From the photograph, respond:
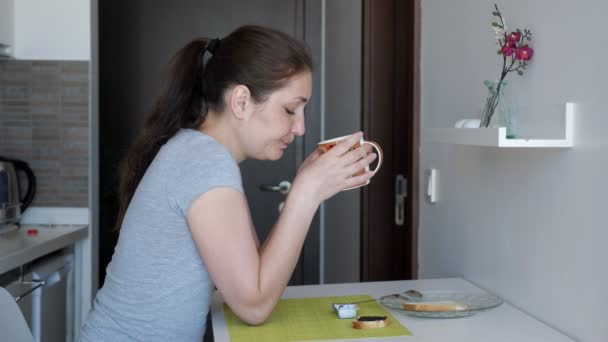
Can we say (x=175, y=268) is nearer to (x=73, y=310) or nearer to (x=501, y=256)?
(x=501, y=256)

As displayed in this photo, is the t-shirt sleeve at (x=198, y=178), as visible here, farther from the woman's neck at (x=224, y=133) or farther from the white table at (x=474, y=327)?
the white table at (x=474, y=327)

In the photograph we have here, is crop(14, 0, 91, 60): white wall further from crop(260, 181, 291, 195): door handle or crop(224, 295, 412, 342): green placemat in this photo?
crop(224, 295, 412, 342): green placemat

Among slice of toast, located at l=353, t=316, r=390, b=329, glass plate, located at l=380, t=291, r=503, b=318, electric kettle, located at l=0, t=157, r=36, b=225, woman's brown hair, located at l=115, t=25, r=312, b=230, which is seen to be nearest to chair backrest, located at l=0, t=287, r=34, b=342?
woman's brown hair, located at l=115, t=25, r=312, b=230

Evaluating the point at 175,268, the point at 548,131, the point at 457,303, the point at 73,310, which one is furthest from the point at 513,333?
the point at 73,310

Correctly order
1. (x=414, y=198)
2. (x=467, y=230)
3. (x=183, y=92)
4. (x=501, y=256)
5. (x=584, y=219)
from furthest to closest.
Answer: (x=414, y=198)
(x=467, y=230)
(x=501, y=256)
(x=183, y=92)
(x=584, y=219)

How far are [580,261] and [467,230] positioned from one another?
0.55 metres

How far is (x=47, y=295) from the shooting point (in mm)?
2314

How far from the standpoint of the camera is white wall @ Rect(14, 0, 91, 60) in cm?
268

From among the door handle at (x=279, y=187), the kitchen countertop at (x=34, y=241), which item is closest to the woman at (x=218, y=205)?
the kitchen countertop at (x=34, y=241)

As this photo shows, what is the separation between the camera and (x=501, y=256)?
5.08 ft

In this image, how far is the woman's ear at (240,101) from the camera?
1.32m

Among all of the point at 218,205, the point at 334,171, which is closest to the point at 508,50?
the point at 334,171

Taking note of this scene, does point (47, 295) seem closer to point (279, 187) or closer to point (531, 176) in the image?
point (279, 187)

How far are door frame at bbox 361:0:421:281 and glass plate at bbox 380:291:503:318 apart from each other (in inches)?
29.2
